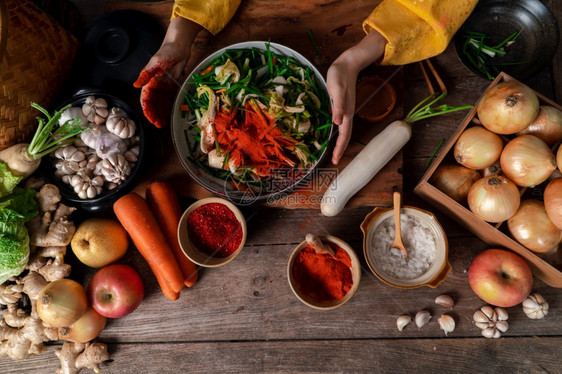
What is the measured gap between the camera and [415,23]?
1.34 m

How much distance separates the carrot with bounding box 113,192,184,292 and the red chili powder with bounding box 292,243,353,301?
44 cm

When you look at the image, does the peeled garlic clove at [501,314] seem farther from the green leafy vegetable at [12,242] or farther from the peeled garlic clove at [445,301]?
the green leafy vegetable at [12,242]

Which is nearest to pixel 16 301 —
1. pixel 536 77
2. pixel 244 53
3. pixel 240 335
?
pixel 240 335

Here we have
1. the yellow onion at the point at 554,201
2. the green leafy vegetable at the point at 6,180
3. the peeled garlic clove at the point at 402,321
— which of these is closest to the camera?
the yellow onion at the point at 554,201

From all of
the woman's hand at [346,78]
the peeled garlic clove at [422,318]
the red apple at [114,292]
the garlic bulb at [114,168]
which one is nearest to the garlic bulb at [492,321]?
the peeled garlic clove at [422,318]

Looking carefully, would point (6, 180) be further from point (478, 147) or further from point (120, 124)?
point (478, 147)

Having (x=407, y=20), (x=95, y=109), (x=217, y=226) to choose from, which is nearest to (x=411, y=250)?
(x=217, y=226)

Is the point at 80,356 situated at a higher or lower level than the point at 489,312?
lower

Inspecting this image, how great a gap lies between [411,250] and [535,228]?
0.39 meters

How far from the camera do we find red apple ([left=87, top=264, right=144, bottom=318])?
140 cm

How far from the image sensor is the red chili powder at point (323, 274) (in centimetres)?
135

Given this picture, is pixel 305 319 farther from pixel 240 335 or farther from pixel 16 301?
pixel 16 301

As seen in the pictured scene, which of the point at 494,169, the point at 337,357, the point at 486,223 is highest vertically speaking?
the point at 494,169

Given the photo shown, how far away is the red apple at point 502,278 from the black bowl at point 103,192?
1.23 metres
